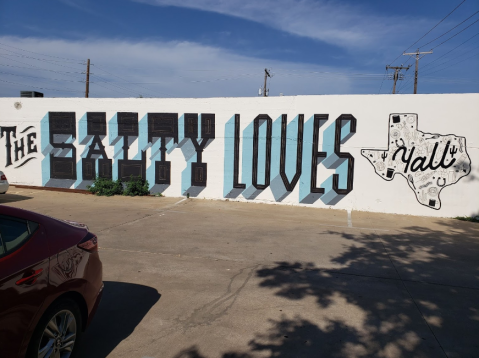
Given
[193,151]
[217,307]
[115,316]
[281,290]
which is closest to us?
[115,316]

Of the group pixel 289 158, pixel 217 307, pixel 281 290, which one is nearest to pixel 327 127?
pixel 289 158

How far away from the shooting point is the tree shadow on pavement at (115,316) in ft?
12.0

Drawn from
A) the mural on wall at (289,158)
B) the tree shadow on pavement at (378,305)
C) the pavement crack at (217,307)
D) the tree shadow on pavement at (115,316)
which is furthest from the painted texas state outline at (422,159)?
the tree shadow on pavement at (115,316)

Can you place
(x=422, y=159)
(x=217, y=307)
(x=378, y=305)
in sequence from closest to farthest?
1. (x=217, y=307)
2. (x=378, y=305)
3. (x=422, y=159)

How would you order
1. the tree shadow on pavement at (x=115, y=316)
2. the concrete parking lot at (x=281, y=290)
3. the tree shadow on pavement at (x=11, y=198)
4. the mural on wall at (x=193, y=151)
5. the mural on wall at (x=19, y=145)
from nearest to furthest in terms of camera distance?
the tree shadow on pavement at (x=115, y=316), the concrete parking lot at (x=281, y=290), the tree shadow on pavement at (x=11, y=198), the mural on wall at (x=193, y=151), the mural on wall at (x=19, y=145)

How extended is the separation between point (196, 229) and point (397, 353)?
596 cm

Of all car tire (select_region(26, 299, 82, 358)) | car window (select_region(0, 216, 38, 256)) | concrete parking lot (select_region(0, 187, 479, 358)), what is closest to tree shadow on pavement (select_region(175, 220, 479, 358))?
concrete parking lot (select_region(0, 187, 479, 358))

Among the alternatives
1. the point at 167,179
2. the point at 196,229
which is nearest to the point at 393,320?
the point at 196,229

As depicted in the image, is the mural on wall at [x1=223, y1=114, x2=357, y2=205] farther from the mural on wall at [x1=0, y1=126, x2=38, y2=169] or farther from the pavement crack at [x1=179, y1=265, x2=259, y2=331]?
the mural on wall at [x1=0, y1=126, x2=38, y2=169]

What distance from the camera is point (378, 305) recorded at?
4.74 meters

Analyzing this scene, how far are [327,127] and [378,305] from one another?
28.5 ft

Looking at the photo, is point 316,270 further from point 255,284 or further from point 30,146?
point 30,146

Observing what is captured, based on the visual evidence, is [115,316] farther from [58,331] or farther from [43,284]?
[43,284]

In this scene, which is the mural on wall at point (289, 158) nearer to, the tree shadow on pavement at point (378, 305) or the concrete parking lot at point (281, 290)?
the concrete parking lot at point (281, 290)
